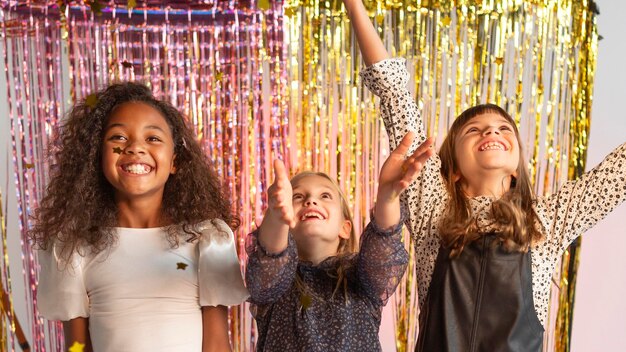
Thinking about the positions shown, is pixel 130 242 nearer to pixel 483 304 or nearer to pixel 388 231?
pixel 388 231

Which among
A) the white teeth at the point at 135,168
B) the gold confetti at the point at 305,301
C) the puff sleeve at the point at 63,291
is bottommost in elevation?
the gold confetti at the point at 305,301

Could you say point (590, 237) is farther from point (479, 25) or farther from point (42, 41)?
point (42, 41)

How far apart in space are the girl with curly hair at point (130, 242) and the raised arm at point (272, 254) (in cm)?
6

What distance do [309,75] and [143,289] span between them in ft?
3.21

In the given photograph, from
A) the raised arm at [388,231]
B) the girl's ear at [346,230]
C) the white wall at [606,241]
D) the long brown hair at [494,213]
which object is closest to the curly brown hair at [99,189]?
the girl's ear at [346,230]

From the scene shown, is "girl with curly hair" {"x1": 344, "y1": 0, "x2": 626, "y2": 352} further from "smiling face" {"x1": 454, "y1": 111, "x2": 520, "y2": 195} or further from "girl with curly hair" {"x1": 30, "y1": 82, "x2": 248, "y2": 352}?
"girl with curly hair" {"x1": 30, "y1": 82, "x2": 248, "y2": 352}

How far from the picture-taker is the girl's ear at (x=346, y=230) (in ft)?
6.14

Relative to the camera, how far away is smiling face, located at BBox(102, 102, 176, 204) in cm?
166

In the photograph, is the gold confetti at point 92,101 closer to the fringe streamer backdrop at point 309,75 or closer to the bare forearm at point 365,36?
the bare forearm at point 365,36

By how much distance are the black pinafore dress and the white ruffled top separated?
36 centimetres

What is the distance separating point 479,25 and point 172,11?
2.69 feet

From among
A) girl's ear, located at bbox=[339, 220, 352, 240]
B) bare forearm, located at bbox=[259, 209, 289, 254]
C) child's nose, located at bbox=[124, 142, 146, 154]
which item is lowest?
girl's ear, located at bbox=[339, 220, 352, 240]

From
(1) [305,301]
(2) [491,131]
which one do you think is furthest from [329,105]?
(1) [305,301]

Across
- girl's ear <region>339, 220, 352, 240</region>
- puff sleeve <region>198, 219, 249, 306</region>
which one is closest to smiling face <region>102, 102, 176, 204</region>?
puff sleeve <region>198, 219, 249, 306</region>
